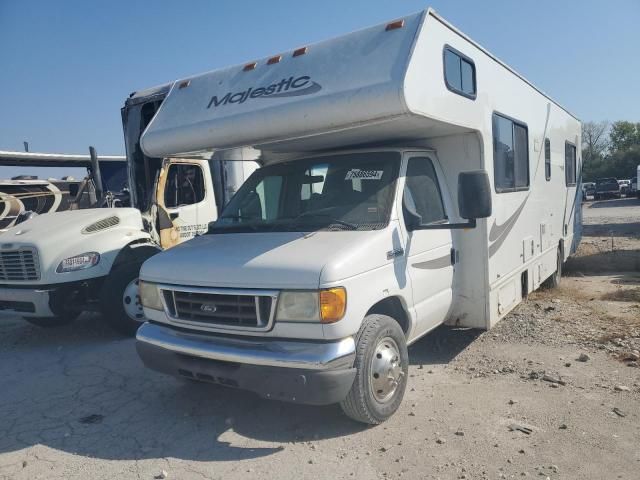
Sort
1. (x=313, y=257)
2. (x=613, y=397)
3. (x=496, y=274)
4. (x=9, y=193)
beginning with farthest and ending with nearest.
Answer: (x=9, y=193)
(x=496, y=274)
(x=613, y=397)
(x=313, y=257)

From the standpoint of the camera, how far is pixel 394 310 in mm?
4258

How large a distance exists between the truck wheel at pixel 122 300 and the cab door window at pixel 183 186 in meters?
1.41

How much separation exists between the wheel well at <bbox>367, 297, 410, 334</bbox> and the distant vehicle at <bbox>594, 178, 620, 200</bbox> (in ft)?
150

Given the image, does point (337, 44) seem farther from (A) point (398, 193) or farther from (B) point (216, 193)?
(B) point (216, 193)

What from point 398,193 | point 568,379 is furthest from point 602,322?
point 398,193

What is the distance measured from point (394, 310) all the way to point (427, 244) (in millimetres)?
669

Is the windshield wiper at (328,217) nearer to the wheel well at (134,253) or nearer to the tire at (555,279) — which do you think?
the wheel well at (134,253)

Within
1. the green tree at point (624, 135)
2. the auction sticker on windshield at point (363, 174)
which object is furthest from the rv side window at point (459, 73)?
the green tree at point (624, 135)

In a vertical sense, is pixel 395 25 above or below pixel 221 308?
above

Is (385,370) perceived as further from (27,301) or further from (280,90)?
(27,301)

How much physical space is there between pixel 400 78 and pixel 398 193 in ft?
3.23

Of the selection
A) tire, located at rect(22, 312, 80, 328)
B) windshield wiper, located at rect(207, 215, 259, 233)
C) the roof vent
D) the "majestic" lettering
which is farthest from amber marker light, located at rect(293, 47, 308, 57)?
tire, located at rect(22, 312, 80, 328)

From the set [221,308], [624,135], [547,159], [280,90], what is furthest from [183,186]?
[624,135]

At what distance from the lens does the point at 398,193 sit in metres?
4.23
